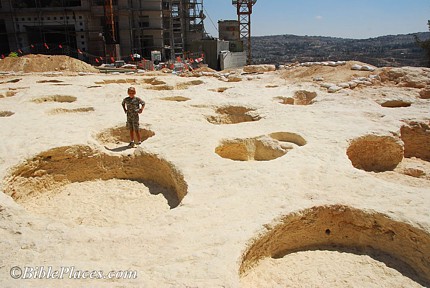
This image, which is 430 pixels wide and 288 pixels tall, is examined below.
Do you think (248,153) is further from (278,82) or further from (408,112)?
(278,82)

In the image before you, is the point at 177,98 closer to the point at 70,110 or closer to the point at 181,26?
the point at 70,110

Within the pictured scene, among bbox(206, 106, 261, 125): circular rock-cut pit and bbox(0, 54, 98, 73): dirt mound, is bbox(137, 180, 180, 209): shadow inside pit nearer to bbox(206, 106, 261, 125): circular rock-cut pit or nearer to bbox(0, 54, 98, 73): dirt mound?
bbox(206, 106, 261, 125): circular rock-cut pit

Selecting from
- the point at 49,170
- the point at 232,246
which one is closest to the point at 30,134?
the point at 49,170

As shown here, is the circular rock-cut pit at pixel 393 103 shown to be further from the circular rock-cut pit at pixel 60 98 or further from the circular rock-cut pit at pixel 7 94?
the circular rock-cut pit at pixel 7 94

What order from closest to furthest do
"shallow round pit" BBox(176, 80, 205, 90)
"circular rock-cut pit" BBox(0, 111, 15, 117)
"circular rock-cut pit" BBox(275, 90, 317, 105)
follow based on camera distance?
"circular rock-cut pit" BBox(0, 111, 15, 117) < "circular rock-cut pit" BBox(275, 90, 317, 105) < "shallow round pit" BBox(176, 80, 205, 90)

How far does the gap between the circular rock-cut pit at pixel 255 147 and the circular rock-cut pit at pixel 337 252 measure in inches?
127

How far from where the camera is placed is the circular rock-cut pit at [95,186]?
6.43 m

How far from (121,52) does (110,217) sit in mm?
28950

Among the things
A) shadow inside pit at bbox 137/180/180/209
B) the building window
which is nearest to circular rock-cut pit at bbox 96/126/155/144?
shadow inside pit at bbox 137/180/180/209

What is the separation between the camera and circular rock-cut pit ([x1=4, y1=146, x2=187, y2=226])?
21.1 ft

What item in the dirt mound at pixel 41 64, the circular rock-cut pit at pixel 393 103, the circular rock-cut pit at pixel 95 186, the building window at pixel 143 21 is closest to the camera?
the circular rock-cut pit at pixel 95 186

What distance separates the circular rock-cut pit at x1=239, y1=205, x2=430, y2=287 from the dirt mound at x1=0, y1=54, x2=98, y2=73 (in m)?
22.2

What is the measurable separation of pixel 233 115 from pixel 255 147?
350 cm

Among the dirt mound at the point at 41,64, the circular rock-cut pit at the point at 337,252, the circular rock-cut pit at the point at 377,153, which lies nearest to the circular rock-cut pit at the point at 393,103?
the circular rock-cut pit at the point at 377,153
